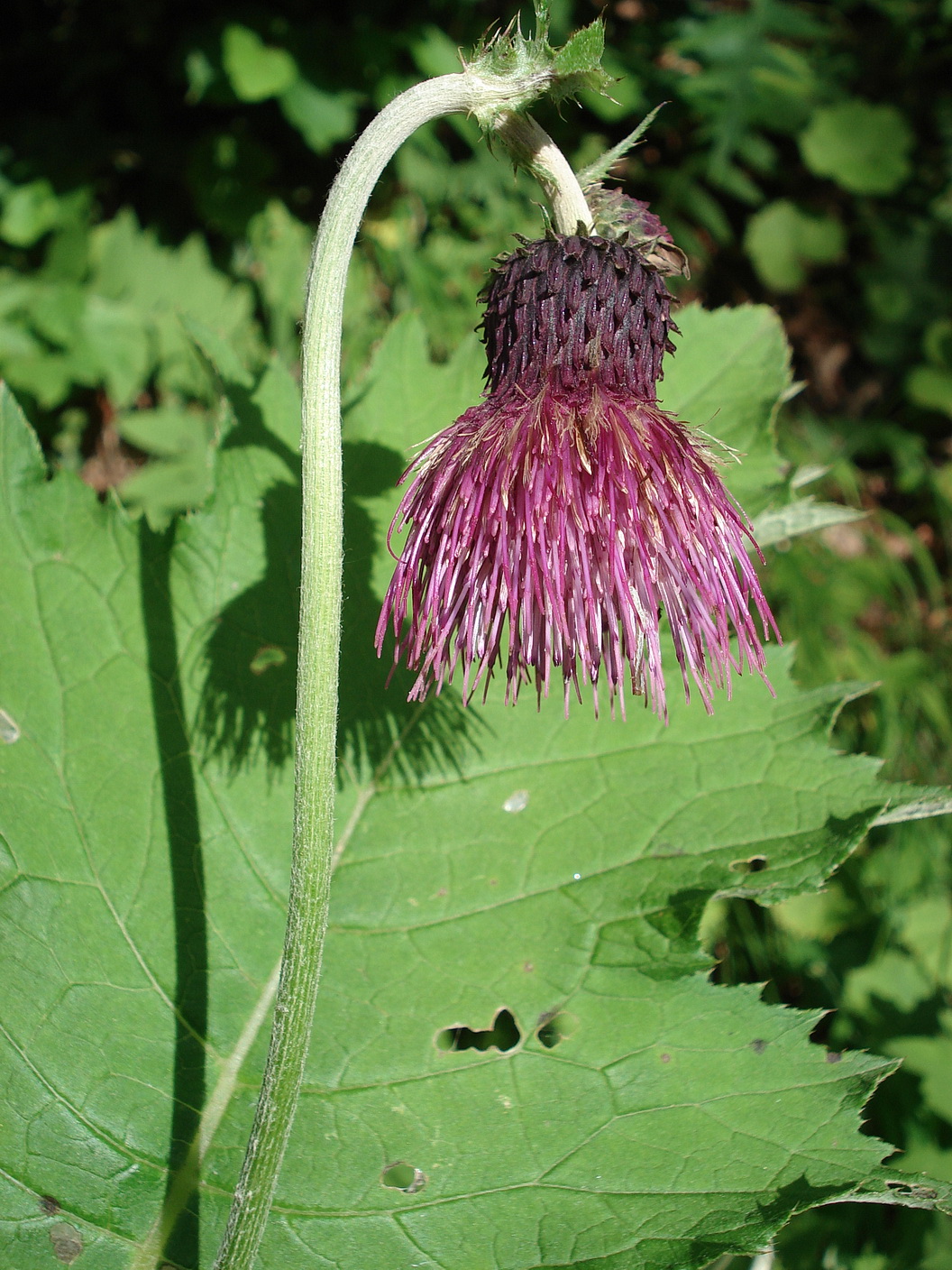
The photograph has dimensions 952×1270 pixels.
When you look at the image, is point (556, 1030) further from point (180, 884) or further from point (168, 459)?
point (168, 459)

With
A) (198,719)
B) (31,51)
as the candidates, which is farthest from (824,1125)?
(31,51)

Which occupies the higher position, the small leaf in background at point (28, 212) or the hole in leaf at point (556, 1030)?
the small leaf in background at point (28, 212)

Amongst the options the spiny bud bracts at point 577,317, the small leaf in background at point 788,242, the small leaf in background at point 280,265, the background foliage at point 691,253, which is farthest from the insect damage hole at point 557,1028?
the small leaf in background at point 788,242

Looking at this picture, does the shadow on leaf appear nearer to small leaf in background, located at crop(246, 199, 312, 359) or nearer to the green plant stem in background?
the green plant stem in background

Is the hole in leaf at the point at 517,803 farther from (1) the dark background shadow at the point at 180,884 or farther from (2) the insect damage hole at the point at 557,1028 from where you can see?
(1) the dark background shadow at the point at 180,884

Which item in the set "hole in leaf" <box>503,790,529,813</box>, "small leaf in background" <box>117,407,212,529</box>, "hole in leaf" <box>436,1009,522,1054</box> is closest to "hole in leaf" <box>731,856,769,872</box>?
"hole in leaf" <box>503,790,529,813</box>

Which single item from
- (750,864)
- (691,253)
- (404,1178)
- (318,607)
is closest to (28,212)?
(691,253)

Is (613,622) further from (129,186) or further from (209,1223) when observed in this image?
(129,186)

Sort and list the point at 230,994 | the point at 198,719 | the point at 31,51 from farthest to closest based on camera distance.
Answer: the point at 31,51 → the point at 198,719 → the point at 230,994
